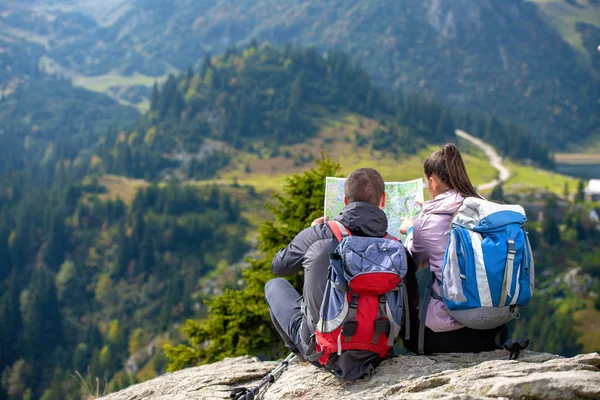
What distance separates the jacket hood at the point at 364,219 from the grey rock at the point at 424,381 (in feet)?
5.48

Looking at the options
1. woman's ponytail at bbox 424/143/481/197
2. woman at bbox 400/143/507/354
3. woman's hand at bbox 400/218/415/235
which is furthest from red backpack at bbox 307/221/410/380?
woman's ponytail at bbox 424/143/481/197

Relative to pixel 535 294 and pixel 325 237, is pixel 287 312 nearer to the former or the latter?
pixel 325 237

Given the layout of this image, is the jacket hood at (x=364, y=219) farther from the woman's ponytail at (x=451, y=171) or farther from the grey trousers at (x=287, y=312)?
the grey trousers at (x=287, y=312)

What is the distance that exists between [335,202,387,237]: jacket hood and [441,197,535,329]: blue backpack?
2.61ft

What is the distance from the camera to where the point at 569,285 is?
15962 centimetres

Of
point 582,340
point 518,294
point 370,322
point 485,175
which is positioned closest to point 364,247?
point 370,322

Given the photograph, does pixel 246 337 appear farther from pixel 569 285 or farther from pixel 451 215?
pixel 569 285

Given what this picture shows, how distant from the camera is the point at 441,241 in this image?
789 centimetres

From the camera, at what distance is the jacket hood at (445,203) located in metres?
7.85

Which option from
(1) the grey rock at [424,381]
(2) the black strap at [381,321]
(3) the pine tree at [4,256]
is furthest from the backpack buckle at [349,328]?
(3) the pine tree at [4,256]

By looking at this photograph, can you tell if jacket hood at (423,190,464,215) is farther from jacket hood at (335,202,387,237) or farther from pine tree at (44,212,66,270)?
pine tree at (44,212,66,270)

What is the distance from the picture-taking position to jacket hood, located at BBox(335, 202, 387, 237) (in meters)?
7.51

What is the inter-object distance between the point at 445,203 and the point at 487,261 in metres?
0.88

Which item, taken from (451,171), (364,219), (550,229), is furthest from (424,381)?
(550,229)
